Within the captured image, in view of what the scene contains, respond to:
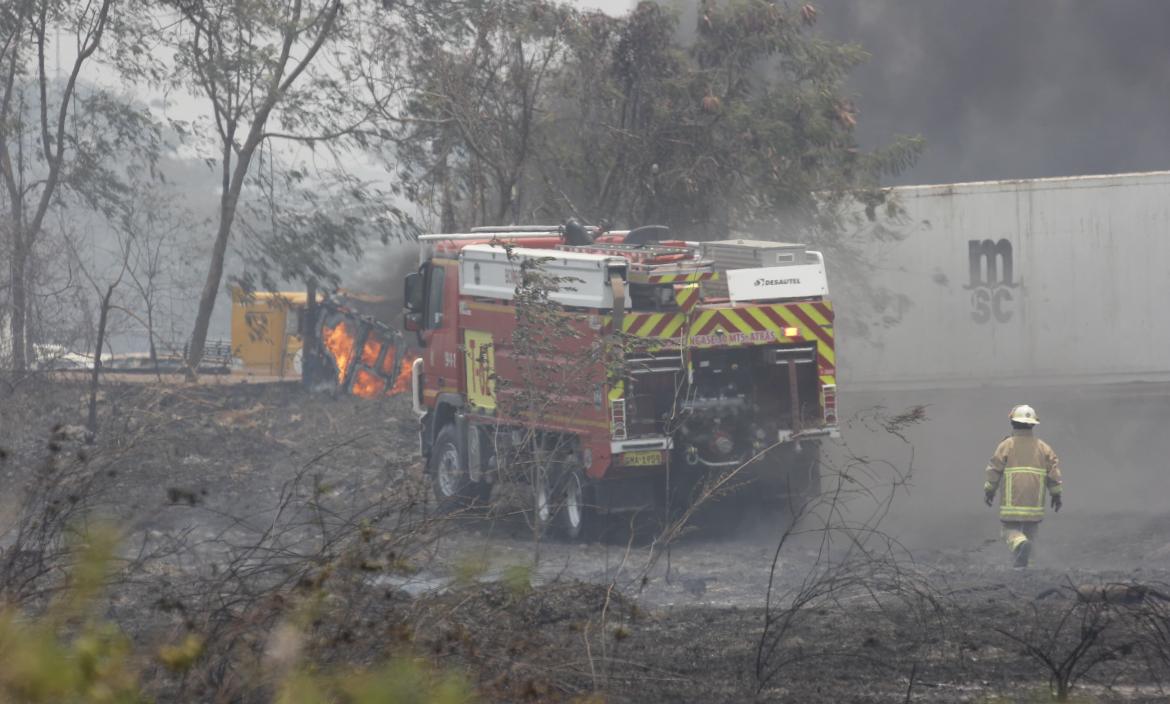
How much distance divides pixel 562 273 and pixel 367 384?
10163mm

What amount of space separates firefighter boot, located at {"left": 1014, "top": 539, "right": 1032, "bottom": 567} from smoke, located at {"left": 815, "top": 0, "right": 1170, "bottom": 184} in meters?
26.7

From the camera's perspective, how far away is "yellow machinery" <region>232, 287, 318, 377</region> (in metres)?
26.8

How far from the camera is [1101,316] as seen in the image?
19156mm

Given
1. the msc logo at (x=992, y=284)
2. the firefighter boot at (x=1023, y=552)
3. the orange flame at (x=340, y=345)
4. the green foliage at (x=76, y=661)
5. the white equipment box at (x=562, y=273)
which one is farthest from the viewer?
the orange flame at (x=340, y=345)

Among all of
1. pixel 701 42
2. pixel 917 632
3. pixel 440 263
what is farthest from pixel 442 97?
pixel 917 632

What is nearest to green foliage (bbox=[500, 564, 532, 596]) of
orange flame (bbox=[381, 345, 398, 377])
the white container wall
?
the white container wall

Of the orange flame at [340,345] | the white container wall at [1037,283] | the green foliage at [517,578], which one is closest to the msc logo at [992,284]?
the white container wall at [1037,283]

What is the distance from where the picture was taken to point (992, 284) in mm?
19391

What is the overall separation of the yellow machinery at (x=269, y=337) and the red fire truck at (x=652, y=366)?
47.0ft

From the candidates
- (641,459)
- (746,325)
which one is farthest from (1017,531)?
(641,459)

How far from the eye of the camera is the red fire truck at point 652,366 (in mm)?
11352

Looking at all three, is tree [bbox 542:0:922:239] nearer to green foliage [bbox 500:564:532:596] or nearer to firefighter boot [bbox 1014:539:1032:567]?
firefighter boot [bbox 1014:539:1032:567]

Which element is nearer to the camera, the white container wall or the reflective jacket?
the reflective jacket

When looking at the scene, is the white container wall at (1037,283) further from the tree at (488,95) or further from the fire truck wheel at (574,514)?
the fire truck wheel at (574,514)
